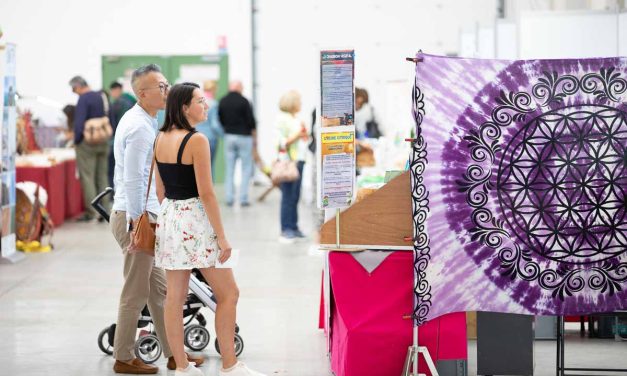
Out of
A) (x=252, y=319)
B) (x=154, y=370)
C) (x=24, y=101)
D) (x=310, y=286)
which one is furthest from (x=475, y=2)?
(x=154, y=370)

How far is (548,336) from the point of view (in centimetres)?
648

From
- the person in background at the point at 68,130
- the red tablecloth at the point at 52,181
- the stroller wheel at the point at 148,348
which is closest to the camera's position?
the stroller wheel at the point at 148,348

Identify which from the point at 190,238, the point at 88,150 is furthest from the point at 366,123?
the point at 190,238

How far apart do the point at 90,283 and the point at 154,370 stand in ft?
10.6

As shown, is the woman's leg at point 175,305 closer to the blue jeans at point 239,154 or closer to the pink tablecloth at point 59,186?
the pink tablecloth at point 59,186

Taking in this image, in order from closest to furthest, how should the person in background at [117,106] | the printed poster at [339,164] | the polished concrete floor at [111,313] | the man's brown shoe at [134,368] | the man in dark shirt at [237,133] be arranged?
the printed poster at [339,164] → the man's brown shoe at [134,368] → the polished concrete floor at [111,313] → the person in background at [117,106] → the man in dark shirt at [237,133]

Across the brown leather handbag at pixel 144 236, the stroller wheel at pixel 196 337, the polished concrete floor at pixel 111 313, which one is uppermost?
the brown leather handbag at pixel 144 236

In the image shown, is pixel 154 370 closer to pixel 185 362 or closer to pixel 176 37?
pixel 185 362

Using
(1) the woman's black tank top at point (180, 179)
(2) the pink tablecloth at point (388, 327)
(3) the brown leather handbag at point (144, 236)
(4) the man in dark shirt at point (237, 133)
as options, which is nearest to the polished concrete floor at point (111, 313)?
(2) the pink tablecloth at point (388, 327)

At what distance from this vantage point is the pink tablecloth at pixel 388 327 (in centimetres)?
529

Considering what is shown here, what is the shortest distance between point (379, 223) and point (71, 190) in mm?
9057

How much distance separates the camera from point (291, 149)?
11203 mm

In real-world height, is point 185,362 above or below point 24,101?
below

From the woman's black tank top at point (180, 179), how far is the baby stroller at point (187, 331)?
0.93m
